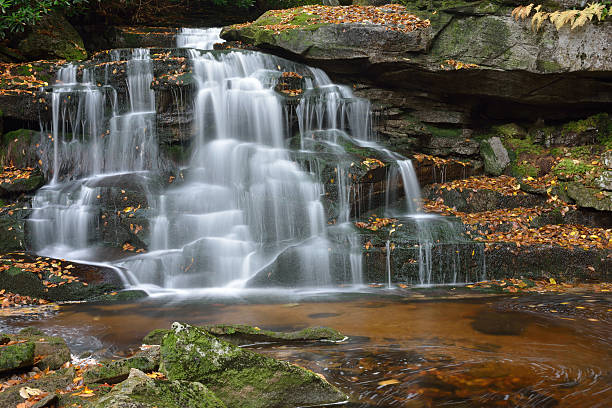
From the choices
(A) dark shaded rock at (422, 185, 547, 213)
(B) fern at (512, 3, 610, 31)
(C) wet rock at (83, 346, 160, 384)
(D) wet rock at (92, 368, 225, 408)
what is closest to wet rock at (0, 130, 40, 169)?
(C) wet rock at (83, 346, 160, 384)

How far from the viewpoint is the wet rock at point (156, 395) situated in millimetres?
2611

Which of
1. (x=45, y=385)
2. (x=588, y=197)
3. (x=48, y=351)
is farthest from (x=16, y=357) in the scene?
(x=588, y=197)

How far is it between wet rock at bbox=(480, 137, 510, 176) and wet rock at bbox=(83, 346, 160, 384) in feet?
36.3

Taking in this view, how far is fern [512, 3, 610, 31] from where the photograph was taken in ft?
33.0

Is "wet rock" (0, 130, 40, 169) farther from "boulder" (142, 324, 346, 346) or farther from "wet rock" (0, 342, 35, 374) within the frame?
"wet rock" (0, 342, 35, 374)

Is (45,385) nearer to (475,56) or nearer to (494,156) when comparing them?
(475,56)

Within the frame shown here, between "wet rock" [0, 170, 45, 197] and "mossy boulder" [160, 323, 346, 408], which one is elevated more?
"wet rock" [0, 170, 45, 197]

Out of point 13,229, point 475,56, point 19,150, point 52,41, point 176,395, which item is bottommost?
point 176,395

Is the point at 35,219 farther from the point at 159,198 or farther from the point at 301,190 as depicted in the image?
the point at 301,190

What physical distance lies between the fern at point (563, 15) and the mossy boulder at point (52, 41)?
521 inches

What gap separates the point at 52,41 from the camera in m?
14.5

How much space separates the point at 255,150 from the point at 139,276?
4346mm

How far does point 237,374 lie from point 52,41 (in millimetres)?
14980

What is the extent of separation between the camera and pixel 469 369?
4113mm
